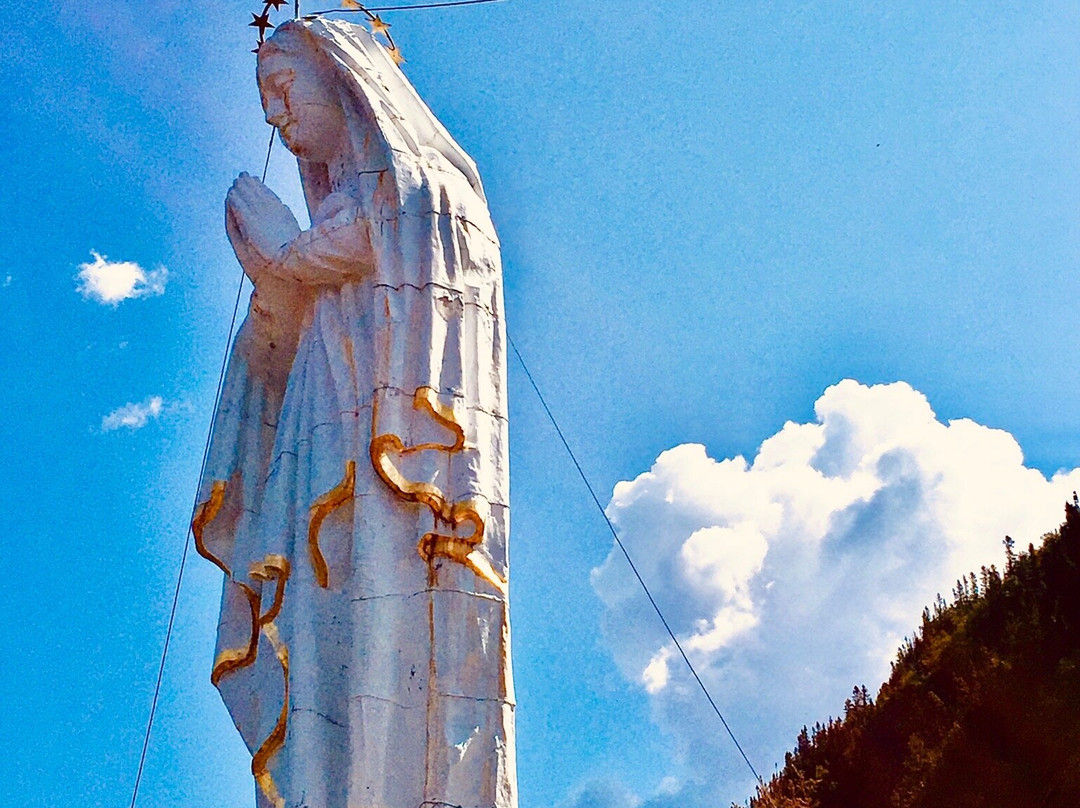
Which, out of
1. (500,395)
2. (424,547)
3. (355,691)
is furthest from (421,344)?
(355,691)

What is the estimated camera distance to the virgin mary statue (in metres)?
6.80

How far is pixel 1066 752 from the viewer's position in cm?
1191

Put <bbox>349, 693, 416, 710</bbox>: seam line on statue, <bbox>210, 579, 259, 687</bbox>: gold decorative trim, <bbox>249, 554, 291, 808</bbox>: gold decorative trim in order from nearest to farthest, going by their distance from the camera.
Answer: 1. <bbox>349, 693, 416, 710</bbox>: seam line on statue
2. <bbox>249, 554, 291, 808</bbox>: gold decorative trim
3. <bbox>210, 579, 259, 687</bbox>: gold decorative trim

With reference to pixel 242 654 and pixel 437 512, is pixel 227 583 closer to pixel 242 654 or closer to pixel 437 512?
pixel 242 654

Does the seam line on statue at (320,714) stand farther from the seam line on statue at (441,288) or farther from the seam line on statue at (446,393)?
the seam line on statue at (441,288)

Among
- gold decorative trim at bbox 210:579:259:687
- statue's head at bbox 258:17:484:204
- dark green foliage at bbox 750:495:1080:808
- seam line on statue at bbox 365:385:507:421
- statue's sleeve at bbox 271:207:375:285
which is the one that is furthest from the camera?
dark green foliage at bbox 750:495:1080:808

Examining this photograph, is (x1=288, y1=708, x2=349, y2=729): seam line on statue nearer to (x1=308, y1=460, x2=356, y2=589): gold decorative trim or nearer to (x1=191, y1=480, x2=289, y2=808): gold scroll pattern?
(x1=191, y1=480, x2=289, y2=808): gold scroll pattern

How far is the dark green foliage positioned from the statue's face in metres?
6.58

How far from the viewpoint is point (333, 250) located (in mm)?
7988

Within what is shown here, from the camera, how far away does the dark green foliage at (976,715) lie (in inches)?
480

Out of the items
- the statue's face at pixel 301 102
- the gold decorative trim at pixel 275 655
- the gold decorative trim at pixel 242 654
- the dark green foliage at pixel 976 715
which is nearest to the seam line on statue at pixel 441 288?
the statue's face at pixel 301 102

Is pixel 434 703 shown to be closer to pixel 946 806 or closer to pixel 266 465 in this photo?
pixel 266 465

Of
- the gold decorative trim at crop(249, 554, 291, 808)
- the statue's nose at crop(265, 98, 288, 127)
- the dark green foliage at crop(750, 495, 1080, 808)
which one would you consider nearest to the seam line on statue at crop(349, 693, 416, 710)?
the gold decorative trim at crop(249, 554, 291, 808)

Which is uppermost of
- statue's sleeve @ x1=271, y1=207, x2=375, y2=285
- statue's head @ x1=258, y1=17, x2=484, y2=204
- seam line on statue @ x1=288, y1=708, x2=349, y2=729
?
statue's head @ x1=258, y1=17, x2=484, y2=204
